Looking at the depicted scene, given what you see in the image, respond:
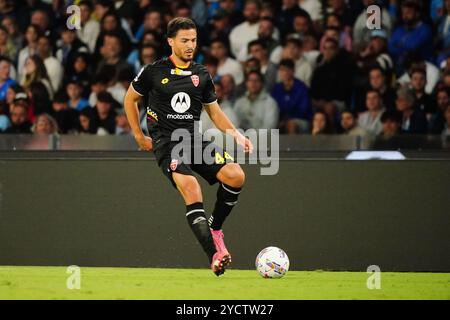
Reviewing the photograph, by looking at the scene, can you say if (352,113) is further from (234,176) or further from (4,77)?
(4,77)

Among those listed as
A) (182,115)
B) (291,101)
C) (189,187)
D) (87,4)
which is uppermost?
(87,4)

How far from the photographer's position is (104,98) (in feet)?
38.8

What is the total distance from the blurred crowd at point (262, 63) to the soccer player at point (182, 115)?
305 centimetres

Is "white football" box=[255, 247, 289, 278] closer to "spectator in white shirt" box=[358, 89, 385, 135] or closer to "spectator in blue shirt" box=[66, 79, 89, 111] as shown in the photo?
"spectator in white shirt" box=[358, 89, 385, 135]

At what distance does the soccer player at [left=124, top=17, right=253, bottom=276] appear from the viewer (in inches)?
309

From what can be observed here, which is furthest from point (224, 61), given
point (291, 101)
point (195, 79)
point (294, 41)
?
point (195, 79)

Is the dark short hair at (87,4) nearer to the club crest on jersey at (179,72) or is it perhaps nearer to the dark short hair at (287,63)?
the dark short hair at (287,63)

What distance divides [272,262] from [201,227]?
88 centimetres

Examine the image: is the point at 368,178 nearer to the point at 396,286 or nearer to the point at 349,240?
the point at 349,240

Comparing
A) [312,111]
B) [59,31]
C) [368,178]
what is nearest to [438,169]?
[368,178]

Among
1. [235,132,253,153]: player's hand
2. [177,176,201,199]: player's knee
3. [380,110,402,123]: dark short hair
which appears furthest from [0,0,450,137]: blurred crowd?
[177,176,201,199]: player's knee

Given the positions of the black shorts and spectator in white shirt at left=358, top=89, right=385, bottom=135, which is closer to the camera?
the black shorts

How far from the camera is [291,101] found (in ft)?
37.6

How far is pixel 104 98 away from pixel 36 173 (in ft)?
8.13
